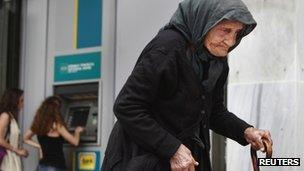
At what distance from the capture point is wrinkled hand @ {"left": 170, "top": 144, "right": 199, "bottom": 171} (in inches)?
104

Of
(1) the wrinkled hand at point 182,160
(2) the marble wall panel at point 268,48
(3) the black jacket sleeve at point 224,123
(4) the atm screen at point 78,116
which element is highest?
(2) the marble wall panel at point 268,48

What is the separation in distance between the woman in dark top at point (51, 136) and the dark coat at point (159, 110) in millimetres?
4119

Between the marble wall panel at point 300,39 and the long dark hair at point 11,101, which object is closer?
the marble wall panel at point 300,39

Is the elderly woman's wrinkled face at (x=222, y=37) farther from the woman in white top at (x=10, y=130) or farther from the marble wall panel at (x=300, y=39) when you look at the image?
the woman in white top at (x=10, y=130)

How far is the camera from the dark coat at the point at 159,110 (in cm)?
267

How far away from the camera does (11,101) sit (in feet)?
23.2

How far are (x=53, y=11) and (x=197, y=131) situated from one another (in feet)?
16.5

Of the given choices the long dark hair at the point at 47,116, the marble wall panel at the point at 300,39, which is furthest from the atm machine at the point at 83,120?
the marble wall panel at the point at 300,39

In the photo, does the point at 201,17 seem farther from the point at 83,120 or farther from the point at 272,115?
the point at 83,120

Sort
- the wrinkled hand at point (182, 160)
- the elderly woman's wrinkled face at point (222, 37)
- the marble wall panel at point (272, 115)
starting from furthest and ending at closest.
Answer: the marble wall panel at point (272, 115)
the elderly woman's wrinkled face at point (222, 37)
the wrinkled hand at point (182, 160)

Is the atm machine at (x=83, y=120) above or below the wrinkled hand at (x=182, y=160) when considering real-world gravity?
below

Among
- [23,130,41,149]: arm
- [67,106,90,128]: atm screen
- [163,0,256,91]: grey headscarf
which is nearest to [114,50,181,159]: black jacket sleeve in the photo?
[163,0,256,91]: grey headscarf

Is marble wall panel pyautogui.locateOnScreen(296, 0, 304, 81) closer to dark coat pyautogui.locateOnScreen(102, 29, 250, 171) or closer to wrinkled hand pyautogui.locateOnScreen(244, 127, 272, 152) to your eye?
wrinkled hand pyautogui.locateOnScreen(244, 127, 272, 152)

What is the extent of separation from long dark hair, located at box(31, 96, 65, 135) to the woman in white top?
0.24 metres
